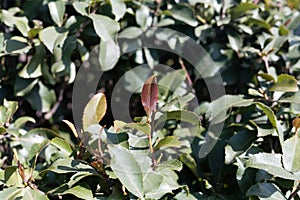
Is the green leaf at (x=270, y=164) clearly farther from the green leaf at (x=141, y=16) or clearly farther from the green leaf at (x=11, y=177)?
the green leaf at (x=141, y=16)

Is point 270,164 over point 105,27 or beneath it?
beneath

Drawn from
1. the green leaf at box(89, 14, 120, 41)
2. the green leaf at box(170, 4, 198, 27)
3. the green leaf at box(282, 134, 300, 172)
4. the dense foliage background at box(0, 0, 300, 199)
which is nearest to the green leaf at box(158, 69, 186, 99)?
the dense foliage background at box(0, 0, 300, 199)

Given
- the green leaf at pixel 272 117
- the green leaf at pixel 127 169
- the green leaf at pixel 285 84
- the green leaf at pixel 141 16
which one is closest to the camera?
the green leaf at pixel 127 169

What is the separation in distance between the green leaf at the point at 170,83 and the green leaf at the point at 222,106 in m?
0.21

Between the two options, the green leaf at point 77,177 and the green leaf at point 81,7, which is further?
the green leaf at point 81,7

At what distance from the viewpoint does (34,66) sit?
159cm

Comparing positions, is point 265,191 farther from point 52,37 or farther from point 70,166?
point 52,37

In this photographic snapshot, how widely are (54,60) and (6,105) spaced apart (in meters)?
0.22

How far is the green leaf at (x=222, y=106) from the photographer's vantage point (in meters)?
1.44

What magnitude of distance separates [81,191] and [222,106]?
56cm

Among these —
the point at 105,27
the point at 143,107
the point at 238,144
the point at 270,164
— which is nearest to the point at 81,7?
the point at 105,27

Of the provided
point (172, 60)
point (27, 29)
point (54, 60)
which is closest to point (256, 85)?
point (172, 60)

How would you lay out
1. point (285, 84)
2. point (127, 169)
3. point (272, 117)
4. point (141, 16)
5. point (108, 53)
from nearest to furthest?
point (127, 169)
point (272, 117)
point (285, 84)
point (108, 53)
point (141, 16)

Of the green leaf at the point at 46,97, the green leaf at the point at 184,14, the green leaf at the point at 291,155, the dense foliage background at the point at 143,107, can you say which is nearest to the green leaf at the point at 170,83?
the dense foliage background at the point at 143,107
